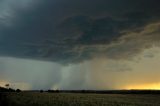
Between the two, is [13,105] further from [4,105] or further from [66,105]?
[66,105]

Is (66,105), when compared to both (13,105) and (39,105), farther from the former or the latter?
(13,105)

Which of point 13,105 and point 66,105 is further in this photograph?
point 66,105

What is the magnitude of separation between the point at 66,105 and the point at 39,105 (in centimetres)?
483

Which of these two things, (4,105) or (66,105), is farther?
(66,105)

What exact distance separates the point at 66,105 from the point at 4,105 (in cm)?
1059

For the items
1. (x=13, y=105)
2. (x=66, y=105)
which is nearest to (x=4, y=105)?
(x=13, y=105)

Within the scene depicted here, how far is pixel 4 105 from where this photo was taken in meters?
44.0

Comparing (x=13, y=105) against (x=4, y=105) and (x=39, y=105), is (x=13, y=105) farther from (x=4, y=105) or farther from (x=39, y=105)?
(x=39, y=105)

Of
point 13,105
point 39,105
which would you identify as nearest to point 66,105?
point 39,105

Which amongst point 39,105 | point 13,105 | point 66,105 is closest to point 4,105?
point 13,105

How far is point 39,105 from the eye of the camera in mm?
46219

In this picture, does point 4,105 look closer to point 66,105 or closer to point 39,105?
point 39,105

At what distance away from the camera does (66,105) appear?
4803 cm
